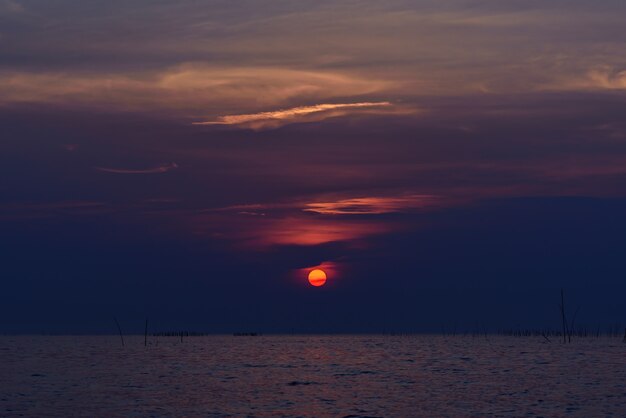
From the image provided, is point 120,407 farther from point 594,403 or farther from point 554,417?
point 594,403

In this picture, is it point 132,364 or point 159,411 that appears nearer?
point 159,411

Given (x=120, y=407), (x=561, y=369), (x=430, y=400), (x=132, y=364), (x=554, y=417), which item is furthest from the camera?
(x=132, y=364)

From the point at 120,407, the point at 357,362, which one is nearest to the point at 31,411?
the point at 120,407

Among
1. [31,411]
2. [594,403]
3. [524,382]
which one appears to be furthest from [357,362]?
[31,411]

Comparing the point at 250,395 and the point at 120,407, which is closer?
the point at 120,407

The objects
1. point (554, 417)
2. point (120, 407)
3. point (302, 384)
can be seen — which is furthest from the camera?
point (302, 384)

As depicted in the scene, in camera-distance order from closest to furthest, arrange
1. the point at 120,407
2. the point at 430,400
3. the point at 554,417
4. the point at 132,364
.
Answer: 1. the point at 554,417
2. the point at 120,407
3. the point at 430,400
4. the point at 132,364

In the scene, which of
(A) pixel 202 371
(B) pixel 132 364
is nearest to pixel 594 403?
(A) pixel 202 371

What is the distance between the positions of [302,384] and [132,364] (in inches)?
1379

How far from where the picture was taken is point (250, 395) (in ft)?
193

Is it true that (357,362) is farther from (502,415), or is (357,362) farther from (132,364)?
(502,415)

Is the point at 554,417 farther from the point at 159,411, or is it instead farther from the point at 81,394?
the point at 81,394

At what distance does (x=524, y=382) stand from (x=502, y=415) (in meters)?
22.2

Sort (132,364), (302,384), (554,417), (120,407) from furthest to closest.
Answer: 1. (132,364)
2. (302,384)
3. (120,407)
4. (554,417)
